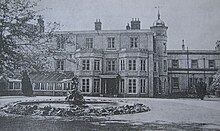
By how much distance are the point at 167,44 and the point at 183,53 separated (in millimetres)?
242

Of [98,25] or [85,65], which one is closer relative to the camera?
[98,25]

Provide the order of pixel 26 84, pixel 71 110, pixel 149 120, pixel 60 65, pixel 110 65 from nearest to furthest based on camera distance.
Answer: pixel 149 120 → pixel 71 110 → pixel 60 65 → pixel 26 84 → pixel 110 65

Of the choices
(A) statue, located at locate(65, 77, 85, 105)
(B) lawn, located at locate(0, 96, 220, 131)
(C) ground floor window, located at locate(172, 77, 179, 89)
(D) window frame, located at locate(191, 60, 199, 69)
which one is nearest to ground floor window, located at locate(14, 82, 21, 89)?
(B) lawn, located at locate(0, 96, 220, 131)

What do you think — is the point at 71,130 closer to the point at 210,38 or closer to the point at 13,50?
the point at 13,50

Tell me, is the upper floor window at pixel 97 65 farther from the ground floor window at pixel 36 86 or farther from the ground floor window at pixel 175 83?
the ground floor window at pixel 175 83

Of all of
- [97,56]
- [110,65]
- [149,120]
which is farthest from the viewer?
[110,65]

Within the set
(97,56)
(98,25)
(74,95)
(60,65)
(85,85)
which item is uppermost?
(98,25)

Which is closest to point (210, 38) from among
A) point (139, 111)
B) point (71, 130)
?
point (139, 111)

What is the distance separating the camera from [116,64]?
Answer: 3.24 meters

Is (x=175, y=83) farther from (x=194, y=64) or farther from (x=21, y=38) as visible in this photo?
(x=21, y=38)

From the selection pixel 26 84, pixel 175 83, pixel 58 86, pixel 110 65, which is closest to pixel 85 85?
pixel 58 86

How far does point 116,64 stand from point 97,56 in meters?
0.26

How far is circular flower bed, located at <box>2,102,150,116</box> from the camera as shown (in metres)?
2.94

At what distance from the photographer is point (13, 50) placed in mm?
3197
